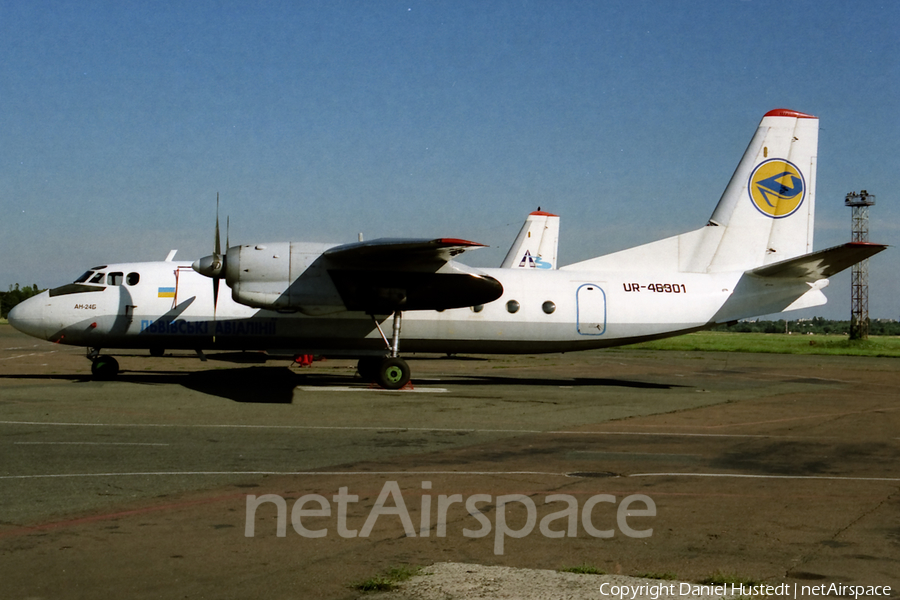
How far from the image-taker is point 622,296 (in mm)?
22656

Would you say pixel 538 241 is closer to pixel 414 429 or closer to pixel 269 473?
pixel 414 429

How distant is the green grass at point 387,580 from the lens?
17.7 feet

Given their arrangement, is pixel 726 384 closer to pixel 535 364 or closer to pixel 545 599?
pixel 535 364

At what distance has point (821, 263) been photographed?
2102 cm

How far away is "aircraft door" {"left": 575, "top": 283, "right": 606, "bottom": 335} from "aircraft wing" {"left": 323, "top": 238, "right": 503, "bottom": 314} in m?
2.71

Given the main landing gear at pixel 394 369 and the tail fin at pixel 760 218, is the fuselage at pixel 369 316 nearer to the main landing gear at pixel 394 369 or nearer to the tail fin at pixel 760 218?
the tail fin at pixel 760 218

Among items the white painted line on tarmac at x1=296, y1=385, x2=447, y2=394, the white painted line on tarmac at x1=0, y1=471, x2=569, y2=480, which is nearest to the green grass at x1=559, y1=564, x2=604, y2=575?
the white painted line on tarmac at x1=0, y1=471, x2=569, y2=480

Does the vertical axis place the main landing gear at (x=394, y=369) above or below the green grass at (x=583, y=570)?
above

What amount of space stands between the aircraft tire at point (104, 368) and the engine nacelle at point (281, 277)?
5.29 meters

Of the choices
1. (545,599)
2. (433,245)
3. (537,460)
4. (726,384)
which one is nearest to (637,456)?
(537,460)

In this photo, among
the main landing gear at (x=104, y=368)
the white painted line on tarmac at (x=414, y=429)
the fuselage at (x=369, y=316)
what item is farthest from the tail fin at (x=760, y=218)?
the main landing gear at (x=104, y=368)

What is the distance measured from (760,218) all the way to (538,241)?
1653 cm

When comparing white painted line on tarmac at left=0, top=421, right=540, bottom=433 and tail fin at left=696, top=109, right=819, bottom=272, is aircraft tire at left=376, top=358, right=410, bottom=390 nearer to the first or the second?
white painted line on tarmac at left=0, top=421, right=540, bottom=433

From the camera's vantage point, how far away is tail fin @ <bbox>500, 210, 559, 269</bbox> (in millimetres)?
39156
